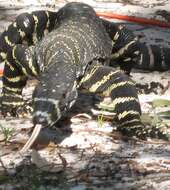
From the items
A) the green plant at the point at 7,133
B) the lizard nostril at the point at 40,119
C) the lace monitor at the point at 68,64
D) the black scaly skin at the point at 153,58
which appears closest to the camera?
the lizard nostril at the point at 40,119

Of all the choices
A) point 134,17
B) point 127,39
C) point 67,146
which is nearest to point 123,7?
point 134,17

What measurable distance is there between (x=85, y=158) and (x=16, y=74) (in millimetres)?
1698

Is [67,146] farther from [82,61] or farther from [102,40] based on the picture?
[102,40]

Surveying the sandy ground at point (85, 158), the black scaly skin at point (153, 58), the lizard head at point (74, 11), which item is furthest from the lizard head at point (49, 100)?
the black scaly skin at point (153, 58)

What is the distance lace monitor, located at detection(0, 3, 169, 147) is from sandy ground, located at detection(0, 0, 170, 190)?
0.76 feet

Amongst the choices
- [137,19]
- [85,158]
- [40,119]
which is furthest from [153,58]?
[40,119]

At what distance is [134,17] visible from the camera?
376 inches

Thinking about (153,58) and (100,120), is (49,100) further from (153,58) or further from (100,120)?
(153,58)

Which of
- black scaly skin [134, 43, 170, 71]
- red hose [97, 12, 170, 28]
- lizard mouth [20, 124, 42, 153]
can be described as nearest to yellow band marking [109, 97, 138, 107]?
lizard mouth [20, 124, 42, 153]

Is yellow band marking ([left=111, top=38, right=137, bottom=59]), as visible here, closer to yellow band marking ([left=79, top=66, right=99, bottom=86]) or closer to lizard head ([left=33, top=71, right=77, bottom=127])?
yellow band marking ([left=79, top=66, right=99, bottom=86])

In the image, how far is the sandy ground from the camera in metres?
4.81

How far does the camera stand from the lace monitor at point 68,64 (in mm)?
5438

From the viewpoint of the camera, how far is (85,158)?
208 inches

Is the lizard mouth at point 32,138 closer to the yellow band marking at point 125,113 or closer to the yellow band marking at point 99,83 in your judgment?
the yellow band marking at point 125,113
